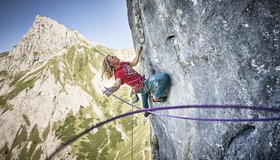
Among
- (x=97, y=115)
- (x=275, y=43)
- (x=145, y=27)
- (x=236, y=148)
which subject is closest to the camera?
(x=275, y=43)

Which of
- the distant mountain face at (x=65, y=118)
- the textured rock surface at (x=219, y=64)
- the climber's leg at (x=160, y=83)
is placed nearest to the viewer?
the textured rock surface at (x=219, y=64)

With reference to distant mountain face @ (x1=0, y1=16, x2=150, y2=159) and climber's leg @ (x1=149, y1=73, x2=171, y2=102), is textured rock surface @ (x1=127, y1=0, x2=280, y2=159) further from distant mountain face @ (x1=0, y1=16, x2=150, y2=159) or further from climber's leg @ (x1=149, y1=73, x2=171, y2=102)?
distant mountain face @ (x1=0, y1=16, x2=150, y2=159)

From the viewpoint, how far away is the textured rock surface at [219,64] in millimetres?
4488

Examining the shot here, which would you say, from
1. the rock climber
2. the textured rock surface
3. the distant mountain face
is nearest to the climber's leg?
the rock climber

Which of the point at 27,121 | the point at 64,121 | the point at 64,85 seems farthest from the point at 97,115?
the point at 27,121

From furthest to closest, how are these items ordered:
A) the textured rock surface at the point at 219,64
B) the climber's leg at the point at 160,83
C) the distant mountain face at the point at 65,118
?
the distant mountain face at the point at 65,118, the climber's leg at the point at 160,83, the textured rock surface at the point at 219,64

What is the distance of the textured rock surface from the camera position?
4488 millimetres

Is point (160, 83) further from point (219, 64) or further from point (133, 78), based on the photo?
point (219, 64)

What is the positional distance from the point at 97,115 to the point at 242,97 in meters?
151

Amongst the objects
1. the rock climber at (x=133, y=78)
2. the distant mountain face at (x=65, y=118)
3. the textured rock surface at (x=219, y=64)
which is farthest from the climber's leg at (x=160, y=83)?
the distant mountain face at (x=65, y=118)

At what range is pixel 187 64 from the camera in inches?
281

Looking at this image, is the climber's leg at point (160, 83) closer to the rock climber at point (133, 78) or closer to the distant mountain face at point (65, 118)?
the rock climber at point (133, 78)

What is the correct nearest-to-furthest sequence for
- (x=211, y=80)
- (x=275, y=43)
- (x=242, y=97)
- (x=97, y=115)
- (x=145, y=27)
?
(x=275, y=43) → (x=242, y=97) → (x=211, y=80) → (x=145, y=27) → (x=97, y=115)

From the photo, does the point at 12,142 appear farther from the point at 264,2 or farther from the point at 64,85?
the point at 264,2
